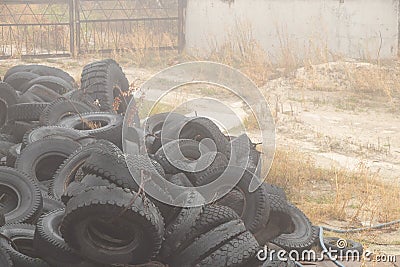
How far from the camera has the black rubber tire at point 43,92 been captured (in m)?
9.15

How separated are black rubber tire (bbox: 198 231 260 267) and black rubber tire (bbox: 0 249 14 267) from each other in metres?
1.35

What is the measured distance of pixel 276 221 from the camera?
613cm

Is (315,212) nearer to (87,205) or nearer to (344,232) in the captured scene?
(344,232)

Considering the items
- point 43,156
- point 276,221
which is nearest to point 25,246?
point 43,156

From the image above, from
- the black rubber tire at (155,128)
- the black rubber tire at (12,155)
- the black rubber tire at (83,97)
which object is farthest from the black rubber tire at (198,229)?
the black rubber tire at (83,97)

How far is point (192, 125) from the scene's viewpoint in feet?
24.2

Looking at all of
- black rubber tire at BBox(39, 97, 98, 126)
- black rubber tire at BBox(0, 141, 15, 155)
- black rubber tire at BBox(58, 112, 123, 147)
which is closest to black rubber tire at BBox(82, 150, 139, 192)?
black rubber tire at BBox(58, 112, 123, 147)

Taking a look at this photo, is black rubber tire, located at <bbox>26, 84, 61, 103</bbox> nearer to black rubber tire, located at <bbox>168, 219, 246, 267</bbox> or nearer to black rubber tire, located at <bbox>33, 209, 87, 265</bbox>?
black rubber tire, located at <bbox>33, 209, 87, 265</bbox>

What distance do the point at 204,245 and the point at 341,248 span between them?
1844mm

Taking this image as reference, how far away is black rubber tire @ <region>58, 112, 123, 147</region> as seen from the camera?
24.2 ft

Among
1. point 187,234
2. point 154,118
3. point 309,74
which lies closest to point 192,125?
point 154,118

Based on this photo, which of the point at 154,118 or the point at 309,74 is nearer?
the point at 154,118

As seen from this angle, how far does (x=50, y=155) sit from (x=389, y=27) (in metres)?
10.1

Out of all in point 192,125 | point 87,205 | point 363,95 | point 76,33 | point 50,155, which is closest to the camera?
point 87,205
